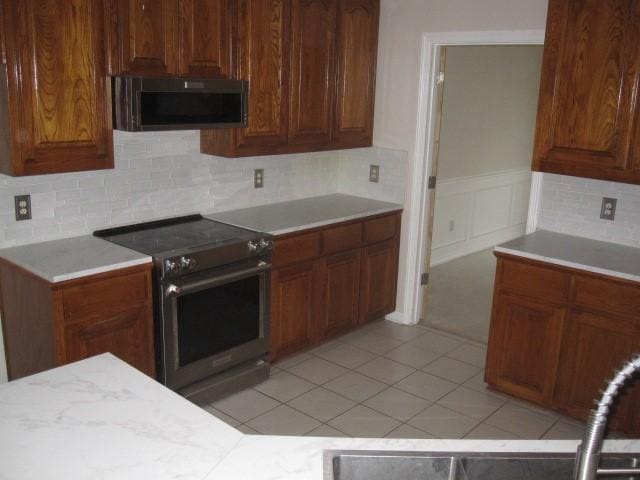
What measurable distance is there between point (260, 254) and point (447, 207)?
9.45 ft

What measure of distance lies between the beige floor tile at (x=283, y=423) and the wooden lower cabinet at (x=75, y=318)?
0.62 m

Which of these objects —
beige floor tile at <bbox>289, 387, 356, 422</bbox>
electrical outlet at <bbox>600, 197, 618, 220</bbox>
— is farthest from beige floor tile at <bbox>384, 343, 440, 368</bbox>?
electrical outlet at <bbox>600, 197, 618, 220</bbox>

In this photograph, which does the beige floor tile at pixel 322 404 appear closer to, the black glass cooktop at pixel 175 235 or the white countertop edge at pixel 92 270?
the black glass cooktop at pixel 175 235

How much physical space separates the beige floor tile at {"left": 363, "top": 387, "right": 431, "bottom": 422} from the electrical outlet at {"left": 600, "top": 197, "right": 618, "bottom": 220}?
4.79ft

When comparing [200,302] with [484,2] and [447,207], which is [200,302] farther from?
[447,207]

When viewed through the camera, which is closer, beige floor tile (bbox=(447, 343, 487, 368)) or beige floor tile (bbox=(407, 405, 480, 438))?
beige floor tile (bbox=(407, 405, 480, 438))

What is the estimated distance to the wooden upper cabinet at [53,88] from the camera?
262 centimetres

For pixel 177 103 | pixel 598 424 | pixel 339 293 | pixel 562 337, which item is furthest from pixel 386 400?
pixel 598 424

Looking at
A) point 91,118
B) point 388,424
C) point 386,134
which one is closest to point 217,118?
point 91,118

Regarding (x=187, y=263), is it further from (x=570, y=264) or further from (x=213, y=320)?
(x=570, y=264)

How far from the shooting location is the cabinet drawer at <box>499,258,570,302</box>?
3.16m

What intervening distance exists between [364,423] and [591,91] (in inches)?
80.1

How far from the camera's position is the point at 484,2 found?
3832 millimetres

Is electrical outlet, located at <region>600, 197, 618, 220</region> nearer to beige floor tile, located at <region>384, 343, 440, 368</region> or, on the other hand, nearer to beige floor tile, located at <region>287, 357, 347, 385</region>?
beige floor tile, located at <region>384, 343, 440, 368</region>
